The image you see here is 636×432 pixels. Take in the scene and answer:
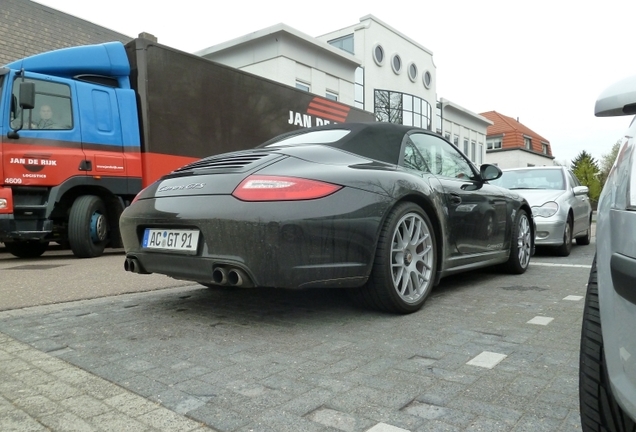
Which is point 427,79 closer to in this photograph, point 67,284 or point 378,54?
point 378,54

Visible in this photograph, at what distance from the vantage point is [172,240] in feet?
9.82

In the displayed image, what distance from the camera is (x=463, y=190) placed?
4016 mm

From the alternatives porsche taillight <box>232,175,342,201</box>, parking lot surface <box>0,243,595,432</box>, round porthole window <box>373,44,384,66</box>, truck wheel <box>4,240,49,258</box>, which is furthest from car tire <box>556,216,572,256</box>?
round porthole window <box>373,44,384,66</box>

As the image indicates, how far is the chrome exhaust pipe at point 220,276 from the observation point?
2738mm

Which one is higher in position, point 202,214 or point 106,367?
point 202,214

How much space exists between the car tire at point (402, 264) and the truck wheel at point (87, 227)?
17.0 feet

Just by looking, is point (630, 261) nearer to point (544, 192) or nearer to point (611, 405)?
point (611, 405)

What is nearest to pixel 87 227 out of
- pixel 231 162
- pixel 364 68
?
pixel 231 162

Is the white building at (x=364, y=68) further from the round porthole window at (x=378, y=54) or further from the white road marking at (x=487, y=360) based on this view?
the white road marking at (x=487, y=360)

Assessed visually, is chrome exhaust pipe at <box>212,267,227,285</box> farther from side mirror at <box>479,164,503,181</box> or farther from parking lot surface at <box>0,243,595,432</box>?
side mirror at <box>479,164,503,181</box>

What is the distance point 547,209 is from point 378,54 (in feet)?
83.4

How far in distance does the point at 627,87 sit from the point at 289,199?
165cm

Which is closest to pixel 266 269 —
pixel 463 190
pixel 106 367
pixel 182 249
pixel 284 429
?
pixel 182 249

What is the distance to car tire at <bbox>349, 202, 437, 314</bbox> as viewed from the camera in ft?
9.82
